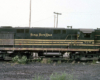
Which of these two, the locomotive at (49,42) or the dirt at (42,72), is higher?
the locomotive at (49,42)

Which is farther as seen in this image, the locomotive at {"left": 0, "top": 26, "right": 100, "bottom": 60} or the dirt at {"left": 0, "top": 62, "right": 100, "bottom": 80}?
the locomotive at {"left": 0, "top": 26, "right": 100, "bottom": 60}

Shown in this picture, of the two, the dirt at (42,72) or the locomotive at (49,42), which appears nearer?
the dirt at (42,72)

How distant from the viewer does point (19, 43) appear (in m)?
15.8

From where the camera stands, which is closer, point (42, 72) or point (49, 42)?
point (42, 72)

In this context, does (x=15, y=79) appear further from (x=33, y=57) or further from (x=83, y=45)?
(x=83, y=45)

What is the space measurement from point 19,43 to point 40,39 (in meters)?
2.14

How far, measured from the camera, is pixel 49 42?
622 inches

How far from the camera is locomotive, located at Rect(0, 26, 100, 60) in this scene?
1549cm

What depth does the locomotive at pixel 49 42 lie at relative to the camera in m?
15.5

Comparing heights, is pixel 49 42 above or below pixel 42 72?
above

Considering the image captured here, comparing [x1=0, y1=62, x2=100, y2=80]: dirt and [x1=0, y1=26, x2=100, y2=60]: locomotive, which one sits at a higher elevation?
[x1=0, y1=26, x2=100, y2=60]: locomotive
